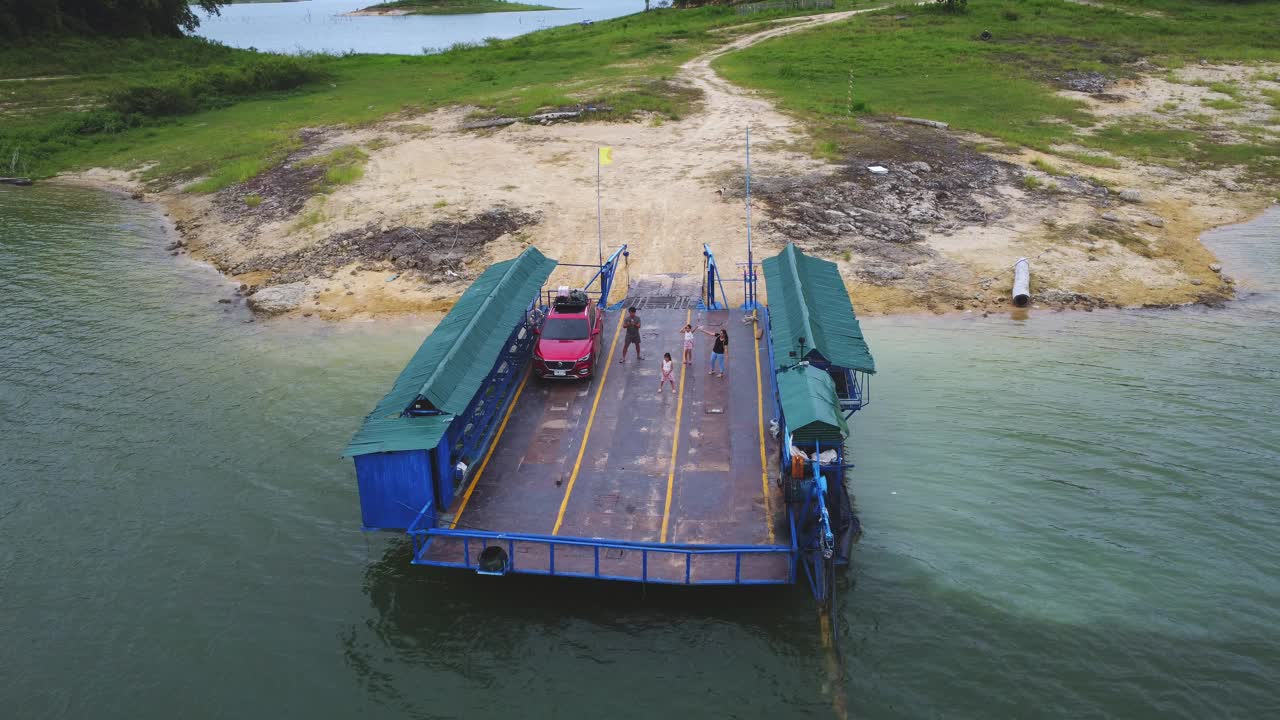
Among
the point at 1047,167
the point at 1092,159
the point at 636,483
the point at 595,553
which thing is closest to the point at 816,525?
the point at 636,483

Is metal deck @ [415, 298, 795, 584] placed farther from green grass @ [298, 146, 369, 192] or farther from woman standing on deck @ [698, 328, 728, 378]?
green grass @ [298, 146, 369, 192]

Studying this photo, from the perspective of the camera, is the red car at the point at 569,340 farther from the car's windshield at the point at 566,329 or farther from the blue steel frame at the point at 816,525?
the blue steel frame at the point at 816,525

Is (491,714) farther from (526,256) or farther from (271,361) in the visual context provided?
(271,361)

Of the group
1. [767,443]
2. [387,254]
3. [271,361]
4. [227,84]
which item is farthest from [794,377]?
[227,84]

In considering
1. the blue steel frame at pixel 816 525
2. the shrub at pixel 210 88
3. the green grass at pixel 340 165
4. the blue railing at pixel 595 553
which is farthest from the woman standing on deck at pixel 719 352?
the shrub at pixel 210 88

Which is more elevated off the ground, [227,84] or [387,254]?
[227,84]

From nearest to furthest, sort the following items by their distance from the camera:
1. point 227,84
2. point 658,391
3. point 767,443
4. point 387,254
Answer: point 767,443 < point 658,391 < point 387,254 < point 227,84

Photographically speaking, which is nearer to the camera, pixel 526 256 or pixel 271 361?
pixel 526 256
